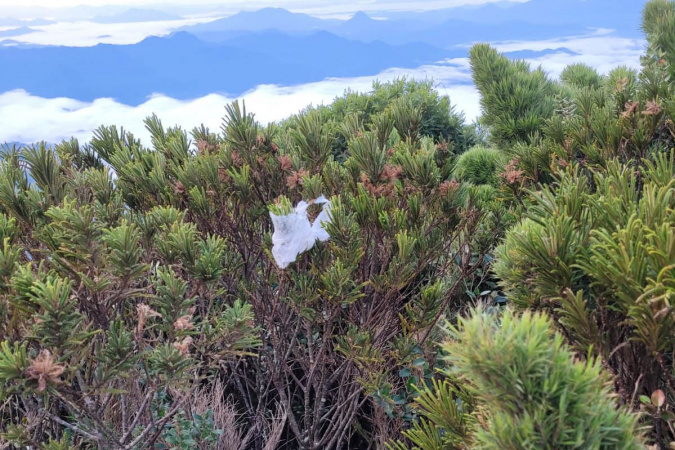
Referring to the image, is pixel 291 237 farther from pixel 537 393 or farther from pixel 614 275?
pixel 537 393

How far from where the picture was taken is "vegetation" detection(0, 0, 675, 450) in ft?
4.13

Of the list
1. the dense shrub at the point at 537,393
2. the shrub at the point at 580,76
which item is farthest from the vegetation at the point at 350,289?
the shrub at the point at 580,76

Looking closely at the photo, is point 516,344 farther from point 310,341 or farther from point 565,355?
point 310,341

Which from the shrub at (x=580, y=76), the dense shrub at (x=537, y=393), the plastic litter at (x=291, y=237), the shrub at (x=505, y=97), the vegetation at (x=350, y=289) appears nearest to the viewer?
the dense shrub at (x=537, y=393)

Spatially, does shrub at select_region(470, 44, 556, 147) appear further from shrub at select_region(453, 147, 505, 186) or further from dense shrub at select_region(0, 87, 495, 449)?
dense shrub at select_region(0, 87, 495, 449)

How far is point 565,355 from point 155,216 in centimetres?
172

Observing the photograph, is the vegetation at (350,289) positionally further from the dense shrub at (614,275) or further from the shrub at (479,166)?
the shrub at (479,166)

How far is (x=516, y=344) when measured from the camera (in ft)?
3.23

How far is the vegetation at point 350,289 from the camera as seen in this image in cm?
126

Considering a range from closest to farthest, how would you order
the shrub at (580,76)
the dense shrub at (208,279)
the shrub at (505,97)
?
the dense shrub at (208,279)
the shrub at (505,97)
the shrub at (580,76)

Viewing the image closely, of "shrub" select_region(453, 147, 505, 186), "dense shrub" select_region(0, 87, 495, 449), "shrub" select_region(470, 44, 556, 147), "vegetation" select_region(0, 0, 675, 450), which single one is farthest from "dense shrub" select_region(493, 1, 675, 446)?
"shrub" select_region(453, 147, 505, 186)

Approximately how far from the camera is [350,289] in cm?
251

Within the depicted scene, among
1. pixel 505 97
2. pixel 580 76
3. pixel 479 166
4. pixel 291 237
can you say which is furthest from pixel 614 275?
pixel 580 76

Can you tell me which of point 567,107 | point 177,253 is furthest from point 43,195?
point 567,107
